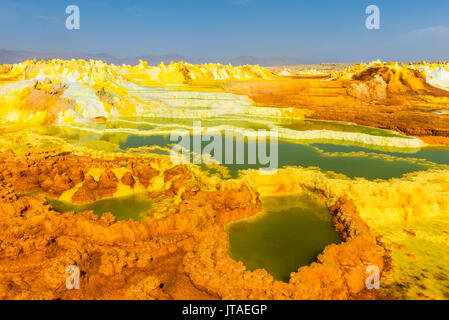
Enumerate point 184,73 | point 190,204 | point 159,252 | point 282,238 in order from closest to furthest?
1. point 159,252
2. point 282,238
3. point 190,204
4. point 184,73

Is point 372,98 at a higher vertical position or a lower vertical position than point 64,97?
higher

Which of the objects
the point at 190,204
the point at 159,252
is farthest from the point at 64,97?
the point at 159,252

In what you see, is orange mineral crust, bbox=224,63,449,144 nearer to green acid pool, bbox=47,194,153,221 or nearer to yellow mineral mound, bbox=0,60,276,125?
yellow mineral mound, bbox=0,60,276,125

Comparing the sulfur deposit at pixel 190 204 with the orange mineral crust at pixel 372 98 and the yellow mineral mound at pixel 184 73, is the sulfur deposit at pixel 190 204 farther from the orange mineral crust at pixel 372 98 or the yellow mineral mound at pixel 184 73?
the yellow mineral mound at pixel 184 73

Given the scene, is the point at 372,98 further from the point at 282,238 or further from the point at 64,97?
the point at 64,97

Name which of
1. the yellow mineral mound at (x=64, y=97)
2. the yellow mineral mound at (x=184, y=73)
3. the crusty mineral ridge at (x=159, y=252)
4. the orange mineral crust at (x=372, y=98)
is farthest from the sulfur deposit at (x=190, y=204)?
the yellow mineral mound at (x=184, y=73)
